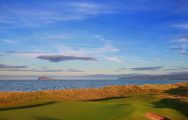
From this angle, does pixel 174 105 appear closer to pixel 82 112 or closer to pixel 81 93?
pixel 82 112

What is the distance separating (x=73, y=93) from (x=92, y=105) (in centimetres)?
2150

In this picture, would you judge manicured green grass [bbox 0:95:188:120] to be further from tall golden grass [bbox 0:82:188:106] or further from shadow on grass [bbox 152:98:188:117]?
tall golden grass [bbox 0:82:188:106]

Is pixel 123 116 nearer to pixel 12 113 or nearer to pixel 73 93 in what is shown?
pixel 12 113

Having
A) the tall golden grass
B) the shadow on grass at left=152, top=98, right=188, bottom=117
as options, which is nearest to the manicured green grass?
the shadow on grass at left=152, top=98, right=188, bottom=117

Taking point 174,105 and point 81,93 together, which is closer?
point 174,105

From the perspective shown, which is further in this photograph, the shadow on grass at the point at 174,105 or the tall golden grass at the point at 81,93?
the tall golden grass at the point at 81,93

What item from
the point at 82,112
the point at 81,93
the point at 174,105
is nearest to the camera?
the point at 82,112

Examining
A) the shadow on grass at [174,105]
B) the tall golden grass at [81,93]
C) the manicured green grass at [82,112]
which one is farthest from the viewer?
the tall golden grass at [81,93]

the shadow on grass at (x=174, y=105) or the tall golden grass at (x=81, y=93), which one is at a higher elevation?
the tall golden grass at (x=81, y=93)

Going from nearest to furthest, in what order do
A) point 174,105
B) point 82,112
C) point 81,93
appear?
point 82,112, point 174,105, point 81,93

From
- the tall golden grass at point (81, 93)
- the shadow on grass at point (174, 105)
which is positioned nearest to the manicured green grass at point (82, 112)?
the shadow on grass at point (174, 105)

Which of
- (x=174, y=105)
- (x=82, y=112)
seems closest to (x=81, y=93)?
(x=174, y=105)

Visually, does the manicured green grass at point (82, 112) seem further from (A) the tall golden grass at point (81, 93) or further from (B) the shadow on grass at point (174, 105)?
(A) the tall golden grass at point (81, 93)

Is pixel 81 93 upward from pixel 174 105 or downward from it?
upward
